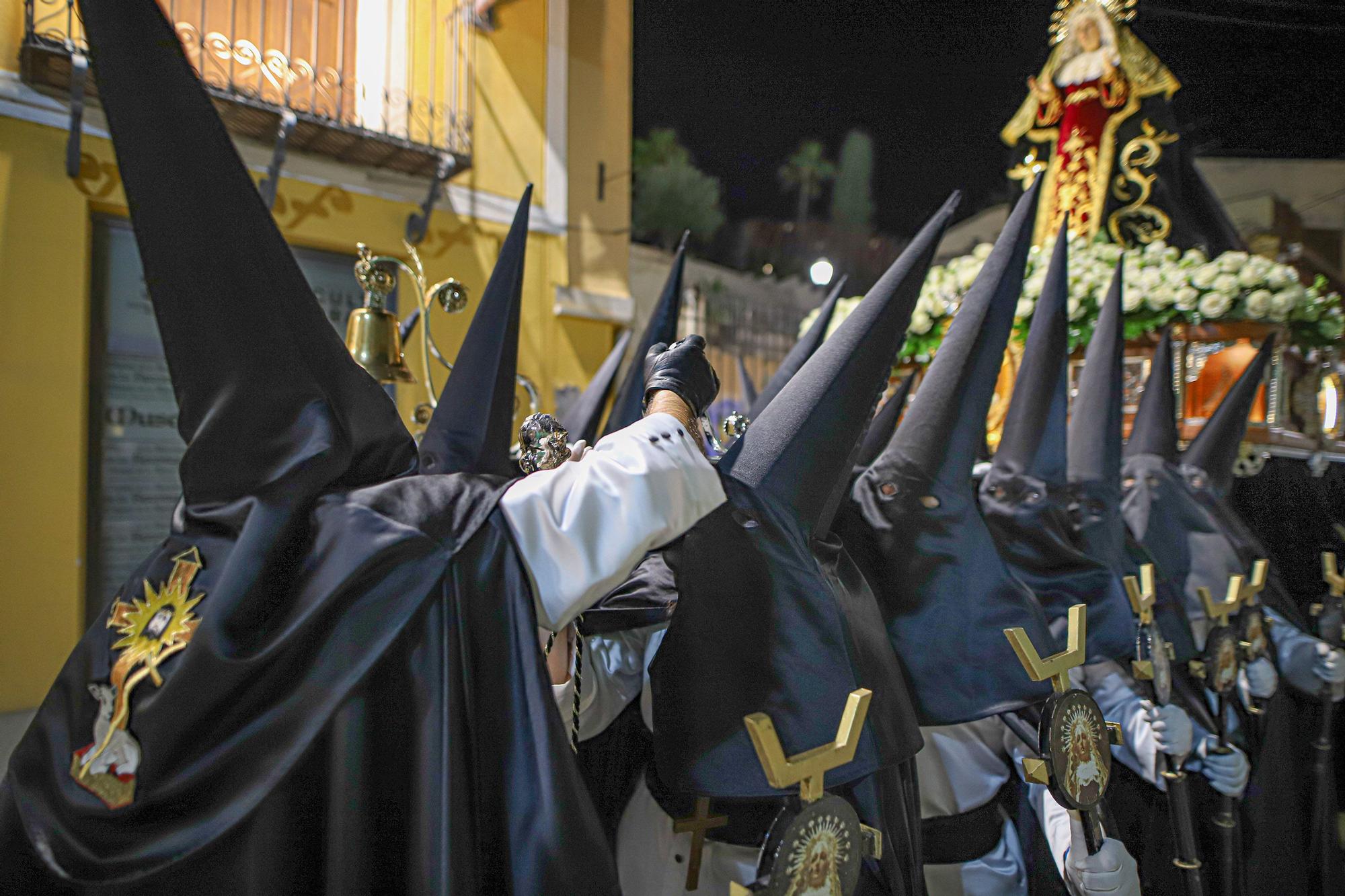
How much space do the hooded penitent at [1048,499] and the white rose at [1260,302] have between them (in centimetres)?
143

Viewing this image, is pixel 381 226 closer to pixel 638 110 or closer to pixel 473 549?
pixel 638 110

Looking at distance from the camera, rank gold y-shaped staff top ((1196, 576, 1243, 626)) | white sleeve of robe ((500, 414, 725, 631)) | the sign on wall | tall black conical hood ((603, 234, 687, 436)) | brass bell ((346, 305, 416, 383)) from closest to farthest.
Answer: white sleeve of robe ((500, 414, 725, 631)) < gold y-shaped staff top ((1196, 576, 1243, 626)) < brass bell ((346, 305, 416, 383)) < tall black conical hood ((603, 234, 687, 436)) < the sign on wall

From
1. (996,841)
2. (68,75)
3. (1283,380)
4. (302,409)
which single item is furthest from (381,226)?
(1283,380)

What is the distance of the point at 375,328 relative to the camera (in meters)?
2.03

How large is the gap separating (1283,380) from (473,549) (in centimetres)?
347

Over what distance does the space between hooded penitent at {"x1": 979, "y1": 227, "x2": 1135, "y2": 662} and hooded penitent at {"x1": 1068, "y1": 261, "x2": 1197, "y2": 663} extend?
0.42 ft

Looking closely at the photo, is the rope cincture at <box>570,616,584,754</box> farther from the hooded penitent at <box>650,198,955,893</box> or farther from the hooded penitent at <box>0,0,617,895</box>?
the hooded penitent at <box>0,0,617,895</box>

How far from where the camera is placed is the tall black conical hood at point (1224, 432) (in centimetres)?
264

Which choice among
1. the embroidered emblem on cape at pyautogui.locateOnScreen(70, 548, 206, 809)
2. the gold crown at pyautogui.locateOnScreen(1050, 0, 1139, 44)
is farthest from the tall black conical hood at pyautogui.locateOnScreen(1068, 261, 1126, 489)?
the gold crown at pyautogui.locateOnScreen(1050, 0, 1139, 44)

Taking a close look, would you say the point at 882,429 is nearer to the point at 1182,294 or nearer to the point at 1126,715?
the point at 1126,715

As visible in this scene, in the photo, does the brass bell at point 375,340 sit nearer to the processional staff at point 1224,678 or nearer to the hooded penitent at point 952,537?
the hooded penitent at point 952,537

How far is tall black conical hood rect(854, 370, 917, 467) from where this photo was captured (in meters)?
1.93

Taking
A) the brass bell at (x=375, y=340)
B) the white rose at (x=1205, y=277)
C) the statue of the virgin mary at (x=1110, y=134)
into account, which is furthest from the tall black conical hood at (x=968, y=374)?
the statue of the virgin mary at (x=1110, y=134)

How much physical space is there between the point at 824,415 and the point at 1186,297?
233cm
